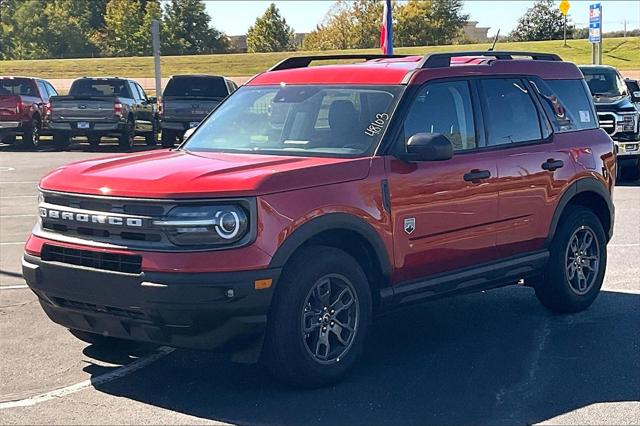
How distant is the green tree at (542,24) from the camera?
8294 centimetres

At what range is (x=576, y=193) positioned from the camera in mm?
7754

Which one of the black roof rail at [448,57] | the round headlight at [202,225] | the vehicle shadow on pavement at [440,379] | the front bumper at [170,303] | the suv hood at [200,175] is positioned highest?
the black roof rail at [448,57]

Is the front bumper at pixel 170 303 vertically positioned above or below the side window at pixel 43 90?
below

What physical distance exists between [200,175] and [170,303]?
0.76 metres

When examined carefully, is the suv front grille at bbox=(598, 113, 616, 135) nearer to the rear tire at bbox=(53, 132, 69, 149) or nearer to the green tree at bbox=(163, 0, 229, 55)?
the rear tire at bbox=(53, 132, 69, 149)

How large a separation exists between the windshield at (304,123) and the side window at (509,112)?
0.94 metres

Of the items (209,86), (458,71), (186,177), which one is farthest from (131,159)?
(209,86)

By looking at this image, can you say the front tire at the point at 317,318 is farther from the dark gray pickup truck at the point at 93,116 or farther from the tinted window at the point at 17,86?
the tinted window at the point at 17,86

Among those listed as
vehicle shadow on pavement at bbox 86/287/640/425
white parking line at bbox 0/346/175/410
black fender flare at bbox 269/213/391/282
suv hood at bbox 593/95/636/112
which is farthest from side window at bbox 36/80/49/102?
black fender flare at bbox 269/213/391/282

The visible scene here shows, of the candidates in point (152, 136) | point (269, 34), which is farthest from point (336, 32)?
point (152, 136)

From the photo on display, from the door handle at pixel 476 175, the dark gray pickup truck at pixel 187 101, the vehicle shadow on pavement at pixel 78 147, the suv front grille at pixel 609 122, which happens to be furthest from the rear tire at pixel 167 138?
the door handle at pixel 476 175

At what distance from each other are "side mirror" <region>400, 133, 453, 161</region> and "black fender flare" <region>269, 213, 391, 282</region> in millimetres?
594

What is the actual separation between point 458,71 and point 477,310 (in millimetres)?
2129

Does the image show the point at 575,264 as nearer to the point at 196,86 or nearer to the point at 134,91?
the point at 196,86
